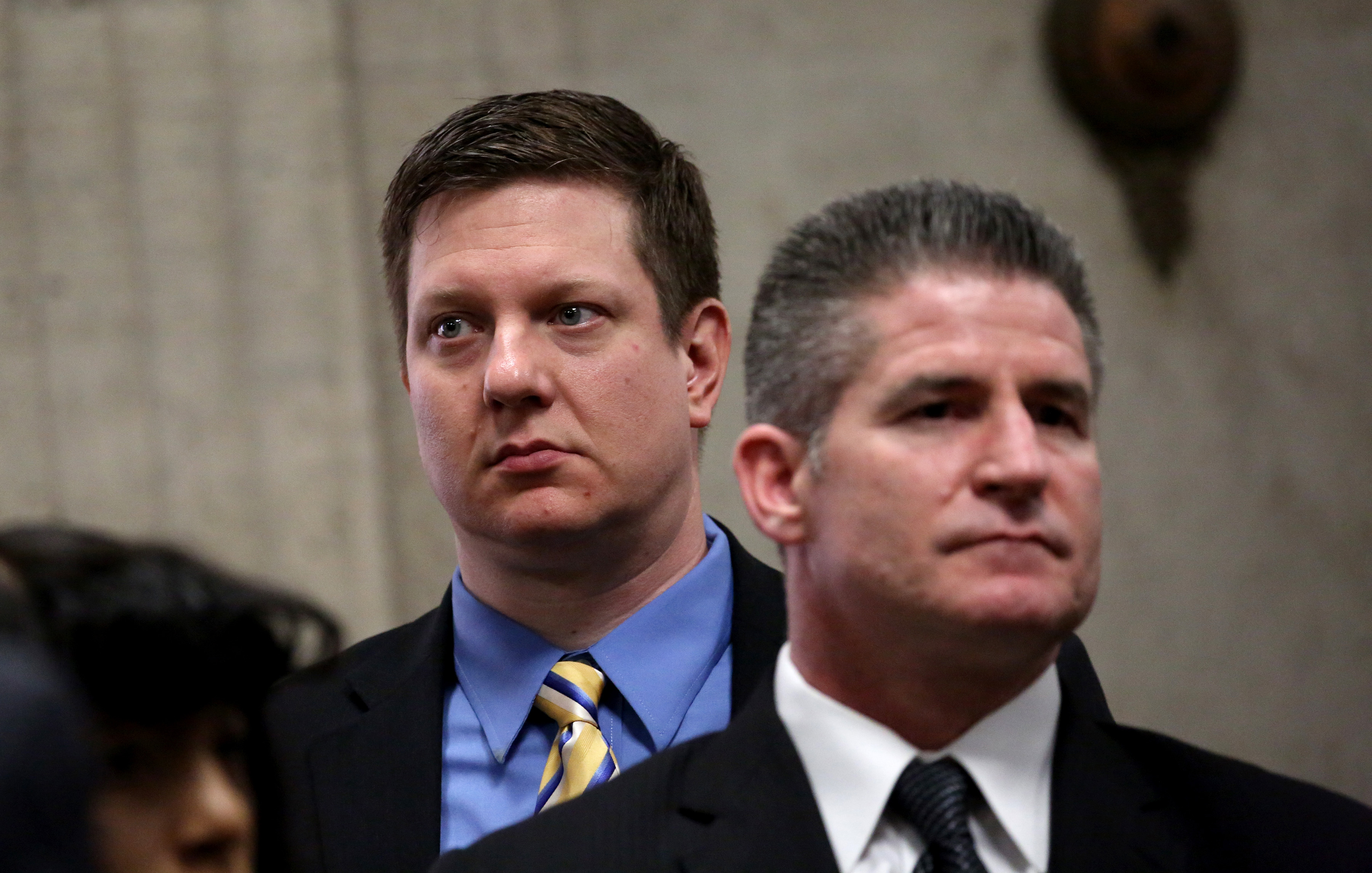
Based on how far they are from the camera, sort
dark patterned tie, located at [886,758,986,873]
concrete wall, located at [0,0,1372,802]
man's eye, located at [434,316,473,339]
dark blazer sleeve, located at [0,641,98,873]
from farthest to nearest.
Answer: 1. concrete wall, located at [0,0,1372,802]
2. man's eye, located at [434,316,473,339]
3. dark patterned tie, located at [886,758,986,873]
4. dark blazer sleeve, located at [0,641,98,873]

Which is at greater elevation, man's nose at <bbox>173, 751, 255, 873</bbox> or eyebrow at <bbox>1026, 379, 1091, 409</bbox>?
eyebrow at <bbox>1026, 379, 1091, 409</bbox>

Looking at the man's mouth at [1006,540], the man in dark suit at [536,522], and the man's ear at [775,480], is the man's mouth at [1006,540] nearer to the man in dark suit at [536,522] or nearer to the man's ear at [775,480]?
the man's ear at [775,480]

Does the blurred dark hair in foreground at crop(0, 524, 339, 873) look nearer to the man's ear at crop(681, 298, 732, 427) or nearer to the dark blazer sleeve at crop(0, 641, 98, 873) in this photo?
the dark blazer sleeve at crop(0, 641, 98, 873)

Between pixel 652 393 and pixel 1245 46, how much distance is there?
12.1 feet

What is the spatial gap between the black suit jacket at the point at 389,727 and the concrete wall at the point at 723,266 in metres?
1.84

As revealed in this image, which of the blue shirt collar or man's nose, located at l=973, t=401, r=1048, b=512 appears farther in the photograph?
the blue shirt collar

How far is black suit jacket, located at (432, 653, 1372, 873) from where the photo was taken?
188 centimetres

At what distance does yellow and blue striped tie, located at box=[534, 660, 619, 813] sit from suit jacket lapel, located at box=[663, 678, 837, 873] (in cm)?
37

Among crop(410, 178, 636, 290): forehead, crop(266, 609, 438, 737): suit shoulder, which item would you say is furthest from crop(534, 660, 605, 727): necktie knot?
crop(410, 178, 636, 290): forehead

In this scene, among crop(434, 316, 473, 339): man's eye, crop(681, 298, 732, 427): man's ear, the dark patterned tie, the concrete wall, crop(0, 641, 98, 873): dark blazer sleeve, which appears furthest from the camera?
the concrete wall

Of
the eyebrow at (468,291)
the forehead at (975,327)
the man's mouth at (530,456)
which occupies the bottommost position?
the man's mouth at (530,456)

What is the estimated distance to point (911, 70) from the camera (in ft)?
17.6

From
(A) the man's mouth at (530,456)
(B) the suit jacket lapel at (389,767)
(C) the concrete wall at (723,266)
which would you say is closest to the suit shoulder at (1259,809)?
(A) the man's mouth at (530,456)

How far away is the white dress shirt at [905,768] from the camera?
1865 millimetres
